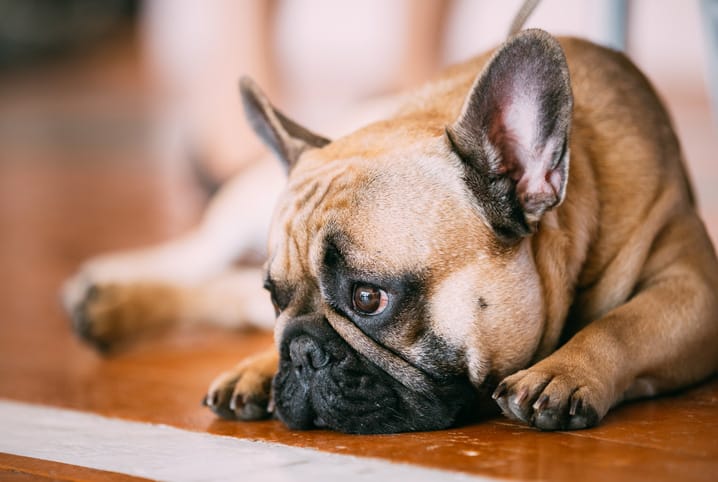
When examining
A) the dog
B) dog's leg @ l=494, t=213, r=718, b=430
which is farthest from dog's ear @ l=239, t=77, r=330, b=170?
dog's leg @ l=494, t=213, r=718, b=430

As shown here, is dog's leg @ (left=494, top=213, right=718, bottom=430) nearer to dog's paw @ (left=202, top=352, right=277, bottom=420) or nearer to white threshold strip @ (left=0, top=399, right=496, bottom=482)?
white threshold strip @ (left=0, top=399, right=496, bottom=482)

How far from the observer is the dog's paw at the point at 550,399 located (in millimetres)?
1348

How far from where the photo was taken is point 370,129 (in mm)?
1666

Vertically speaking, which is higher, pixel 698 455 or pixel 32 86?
pixel 32 86

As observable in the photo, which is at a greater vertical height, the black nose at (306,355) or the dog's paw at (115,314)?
the dog's paw at (115,314)

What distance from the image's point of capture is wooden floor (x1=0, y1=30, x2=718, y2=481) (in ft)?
4.11

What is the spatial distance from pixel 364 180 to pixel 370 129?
20cm

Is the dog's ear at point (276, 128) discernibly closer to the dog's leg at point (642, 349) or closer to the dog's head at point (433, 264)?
the dog's head at point (433, 264)

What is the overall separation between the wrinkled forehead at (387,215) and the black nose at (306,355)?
0.11m

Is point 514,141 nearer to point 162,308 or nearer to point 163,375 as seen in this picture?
point 163,375

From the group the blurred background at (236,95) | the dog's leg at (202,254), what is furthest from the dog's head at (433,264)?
the dog's leg at (202,254)

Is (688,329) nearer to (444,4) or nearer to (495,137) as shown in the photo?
(495,137)

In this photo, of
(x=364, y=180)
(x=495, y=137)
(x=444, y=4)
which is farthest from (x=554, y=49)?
(x=444, y=4)

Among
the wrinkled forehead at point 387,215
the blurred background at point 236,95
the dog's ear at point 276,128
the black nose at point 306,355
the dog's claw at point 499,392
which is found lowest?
the dog's claw at point 499,392
